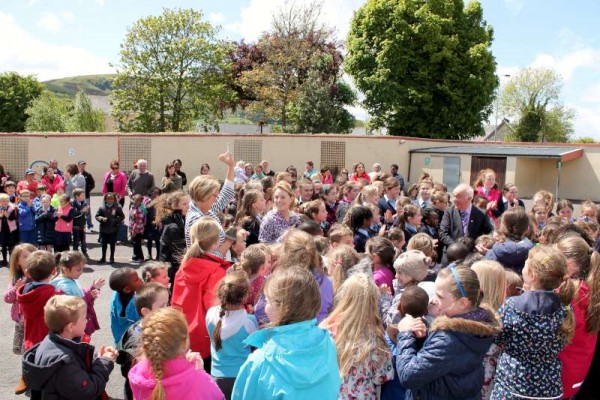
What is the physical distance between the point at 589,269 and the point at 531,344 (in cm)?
116

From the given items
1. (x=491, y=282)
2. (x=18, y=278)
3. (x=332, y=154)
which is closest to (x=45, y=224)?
(x=18, y=278)

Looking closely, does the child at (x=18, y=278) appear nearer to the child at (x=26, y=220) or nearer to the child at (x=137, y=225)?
the child at (x=137, y=225)

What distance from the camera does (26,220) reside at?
418 inches

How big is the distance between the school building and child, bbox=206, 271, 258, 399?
66.2 feet

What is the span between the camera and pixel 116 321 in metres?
4.68

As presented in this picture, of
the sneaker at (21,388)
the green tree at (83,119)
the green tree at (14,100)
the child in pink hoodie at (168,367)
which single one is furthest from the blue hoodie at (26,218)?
the green tree at (14,100)

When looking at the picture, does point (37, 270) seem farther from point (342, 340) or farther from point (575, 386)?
point (575, 386)

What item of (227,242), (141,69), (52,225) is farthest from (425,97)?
(227,242)

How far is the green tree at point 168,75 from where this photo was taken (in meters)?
33.0

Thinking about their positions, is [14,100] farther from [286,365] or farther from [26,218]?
[286,365]

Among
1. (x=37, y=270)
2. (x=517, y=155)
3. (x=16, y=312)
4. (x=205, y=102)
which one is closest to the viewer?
(x=37, y=270)

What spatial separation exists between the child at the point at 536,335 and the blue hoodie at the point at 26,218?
965 centimetres

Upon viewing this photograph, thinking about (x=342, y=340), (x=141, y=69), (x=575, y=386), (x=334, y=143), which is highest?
(x=141, y=69)

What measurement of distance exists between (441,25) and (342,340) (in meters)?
33.1
